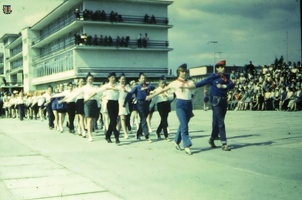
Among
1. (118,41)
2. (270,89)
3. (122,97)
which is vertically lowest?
(122,97)

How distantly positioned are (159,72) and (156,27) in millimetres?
5507

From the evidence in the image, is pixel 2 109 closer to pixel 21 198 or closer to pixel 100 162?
pixel 100 162

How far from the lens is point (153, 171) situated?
704 cm

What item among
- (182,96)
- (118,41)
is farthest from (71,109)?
(118,41)

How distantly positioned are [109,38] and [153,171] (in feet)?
139

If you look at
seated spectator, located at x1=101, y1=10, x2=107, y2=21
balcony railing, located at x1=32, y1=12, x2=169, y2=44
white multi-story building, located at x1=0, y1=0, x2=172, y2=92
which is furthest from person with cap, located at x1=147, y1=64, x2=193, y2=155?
seated spectator, located at x1=101, y1=10, x2=107, y2=21

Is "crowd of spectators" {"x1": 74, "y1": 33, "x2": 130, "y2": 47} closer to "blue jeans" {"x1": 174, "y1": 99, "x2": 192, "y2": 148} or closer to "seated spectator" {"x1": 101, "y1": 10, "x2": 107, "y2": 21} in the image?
"seated spectator" {"x1": 101, "y1": 10, "x2": 107, "y2": 21}

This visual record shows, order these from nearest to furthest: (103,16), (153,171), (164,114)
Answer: (153,171), (164,114), (103,16)

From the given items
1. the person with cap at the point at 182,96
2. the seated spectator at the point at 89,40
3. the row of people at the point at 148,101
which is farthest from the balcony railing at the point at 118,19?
the person with cap at the point at 182,96

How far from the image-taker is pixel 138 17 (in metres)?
50.2

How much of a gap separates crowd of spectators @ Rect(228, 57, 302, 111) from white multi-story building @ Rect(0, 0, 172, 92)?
71.3 feet

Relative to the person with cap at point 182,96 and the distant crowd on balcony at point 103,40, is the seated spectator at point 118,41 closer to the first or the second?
the distant crowd on balcony at point 103,40

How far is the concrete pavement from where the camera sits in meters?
5.56

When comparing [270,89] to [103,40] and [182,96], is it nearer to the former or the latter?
[182,96]
